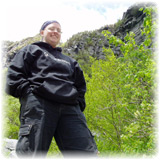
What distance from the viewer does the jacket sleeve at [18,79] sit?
1.98m

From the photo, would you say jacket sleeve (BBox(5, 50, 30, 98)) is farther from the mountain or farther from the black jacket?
the mountain

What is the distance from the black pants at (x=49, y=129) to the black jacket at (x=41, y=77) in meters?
0.09

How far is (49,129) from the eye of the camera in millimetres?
1865

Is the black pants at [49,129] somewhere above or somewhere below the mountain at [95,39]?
below

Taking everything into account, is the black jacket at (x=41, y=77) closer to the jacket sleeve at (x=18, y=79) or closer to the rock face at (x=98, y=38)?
the jacket sleeve at (x=18, y=79)

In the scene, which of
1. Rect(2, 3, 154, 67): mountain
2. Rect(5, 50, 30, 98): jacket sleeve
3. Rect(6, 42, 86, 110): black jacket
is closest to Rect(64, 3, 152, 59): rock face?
Rect(2, 3, 154, 67): mountain

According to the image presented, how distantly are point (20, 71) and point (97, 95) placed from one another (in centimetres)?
480

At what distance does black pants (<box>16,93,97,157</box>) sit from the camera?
179 cm

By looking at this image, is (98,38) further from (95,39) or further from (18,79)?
(18,79)

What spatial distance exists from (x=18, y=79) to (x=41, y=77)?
250 mm

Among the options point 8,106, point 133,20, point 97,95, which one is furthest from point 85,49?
point 97,95

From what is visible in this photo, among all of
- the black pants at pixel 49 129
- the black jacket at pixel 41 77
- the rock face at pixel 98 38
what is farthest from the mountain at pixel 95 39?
the black pants at pixel 49 129

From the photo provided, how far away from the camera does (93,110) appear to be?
6.58 meters

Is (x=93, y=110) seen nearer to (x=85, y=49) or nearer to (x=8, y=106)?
(x=8, y=106)
